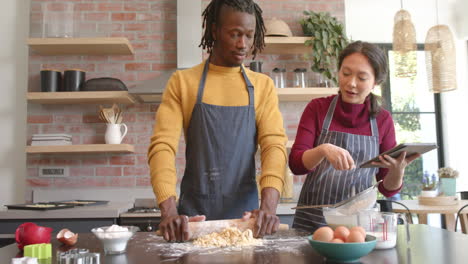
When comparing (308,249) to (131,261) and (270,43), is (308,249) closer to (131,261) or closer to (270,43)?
(131,261)

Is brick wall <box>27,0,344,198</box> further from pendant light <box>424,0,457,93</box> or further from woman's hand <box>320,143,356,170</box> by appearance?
woman's hand <box>320,143,356,170</box>

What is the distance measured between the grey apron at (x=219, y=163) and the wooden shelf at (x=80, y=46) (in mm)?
2049

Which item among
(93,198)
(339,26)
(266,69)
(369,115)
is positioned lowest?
(93,198)

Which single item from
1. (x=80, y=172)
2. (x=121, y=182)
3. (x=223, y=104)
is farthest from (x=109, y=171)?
(x=223, y=104)

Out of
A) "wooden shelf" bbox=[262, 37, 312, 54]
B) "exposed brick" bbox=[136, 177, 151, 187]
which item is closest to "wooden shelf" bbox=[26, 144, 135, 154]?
"exposed brick" bbox=[136, 177, 151, 187]

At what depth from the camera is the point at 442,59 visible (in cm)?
384

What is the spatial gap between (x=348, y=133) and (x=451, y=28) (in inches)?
182

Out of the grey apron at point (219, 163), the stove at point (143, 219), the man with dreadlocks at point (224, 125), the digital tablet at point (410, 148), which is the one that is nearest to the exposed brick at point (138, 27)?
the stove at point (143, 219)

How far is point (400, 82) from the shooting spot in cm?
583

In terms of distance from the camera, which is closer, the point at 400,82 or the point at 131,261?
the point at 131,261

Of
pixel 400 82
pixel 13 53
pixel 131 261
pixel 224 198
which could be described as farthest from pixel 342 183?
pixel 400 82

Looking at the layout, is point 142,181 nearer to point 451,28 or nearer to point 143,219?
point 143,219

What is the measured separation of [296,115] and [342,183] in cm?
210

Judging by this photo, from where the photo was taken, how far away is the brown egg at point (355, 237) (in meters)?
1.08
